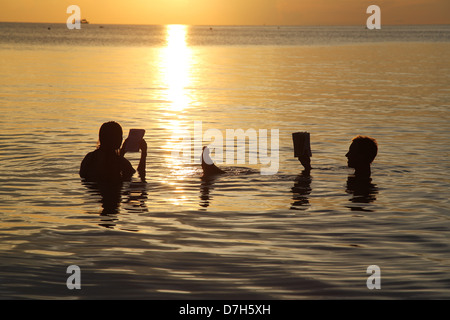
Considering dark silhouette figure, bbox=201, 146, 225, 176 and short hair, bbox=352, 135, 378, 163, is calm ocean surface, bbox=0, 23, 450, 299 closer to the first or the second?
dark silhouette figure, bbox=201, 146, 225, 176

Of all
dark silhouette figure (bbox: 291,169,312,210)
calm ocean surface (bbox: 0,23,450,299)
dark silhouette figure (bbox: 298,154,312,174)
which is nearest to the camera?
calm ocean surface (bbox: 0,23,450,299)

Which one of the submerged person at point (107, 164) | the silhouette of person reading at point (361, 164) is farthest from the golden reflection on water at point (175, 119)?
the silhouette of person reading at point (361, 164)

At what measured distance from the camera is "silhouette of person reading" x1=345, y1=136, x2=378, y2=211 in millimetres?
12039

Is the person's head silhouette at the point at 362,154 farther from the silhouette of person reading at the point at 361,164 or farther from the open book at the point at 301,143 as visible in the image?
the open book at the point at 301,143

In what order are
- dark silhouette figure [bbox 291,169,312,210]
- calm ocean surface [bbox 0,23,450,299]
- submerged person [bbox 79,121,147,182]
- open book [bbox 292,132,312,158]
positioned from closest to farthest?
1. calm ocean surface [bbox 0,23,450,299]
2. dark silhouette figure [bbox 291,169,312,210]
3. submerged person [bbox 79,121,147,182]
4. open book [bbox 292,132,312,158]

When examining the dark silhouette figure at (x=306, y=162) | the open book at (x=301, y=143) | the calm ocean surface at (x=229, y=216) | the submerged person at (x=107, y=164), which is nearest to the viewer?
the calm ocean surface at (x=229, y=216)

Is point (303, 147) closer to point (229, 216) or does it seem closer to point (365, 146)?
point (365, 146)

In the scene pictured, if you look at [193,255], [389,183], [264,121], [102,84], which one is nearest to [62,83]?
[102,84]

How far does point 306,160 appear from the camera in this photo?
1302cm

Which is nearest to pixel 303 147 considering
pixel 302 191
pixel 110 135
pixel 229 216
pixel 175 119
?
pixel 302 191

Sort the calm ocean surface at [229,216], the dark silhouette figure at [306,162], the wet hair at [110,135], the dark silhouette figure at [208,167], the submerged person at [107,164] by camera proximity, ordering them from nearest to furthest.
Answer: the calm ocean surface at [229,216], the wet hair at [110,135], the submerged person at [107,164], the dark silhouette figure at [208,167], the dark silhouette figure at [306,162]

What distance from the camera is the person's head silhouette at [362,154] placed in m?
12.5

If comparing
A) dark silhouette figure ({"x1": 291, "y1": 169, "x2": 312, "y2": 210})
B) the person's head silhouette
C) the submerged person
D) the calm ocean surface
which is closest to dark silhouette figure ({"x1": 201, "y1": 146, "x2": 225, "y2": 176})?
the calm ocean surface
